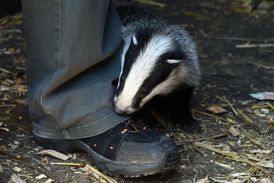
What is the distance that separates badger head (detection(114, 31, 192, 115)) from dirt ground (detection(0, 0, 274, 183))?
32 cm

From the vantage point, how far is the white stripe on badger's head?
325 cm

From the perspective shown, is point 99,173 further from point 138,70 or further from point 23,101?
point 23,101

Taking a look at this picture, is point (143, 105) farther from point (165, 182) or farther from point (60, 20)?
point (60, 20)

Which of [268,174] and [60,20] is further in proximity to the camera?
[268,174]

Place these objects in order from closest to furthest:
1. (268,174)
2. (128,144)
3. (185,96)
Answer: (128,144), (268,174), (185,96)

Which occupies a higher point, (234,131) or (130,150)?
(130,150)

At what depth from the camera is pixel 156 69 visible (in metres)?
3.41

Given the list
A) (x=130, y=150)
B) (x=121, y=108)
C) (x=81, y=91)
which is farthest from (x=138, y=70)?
(x=130, y=150)

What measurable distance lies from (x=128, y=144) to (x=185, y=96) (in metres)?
0.90

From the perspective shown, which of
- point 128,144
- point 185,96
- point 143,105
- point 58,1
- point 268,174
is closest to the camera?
point 58,1

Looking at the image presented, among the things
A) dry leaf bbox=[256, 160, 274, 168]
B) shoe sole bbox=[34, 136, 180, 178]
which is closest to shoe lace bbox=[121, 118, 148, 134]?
shoe sole bbox=[34, 136, 180, 178]

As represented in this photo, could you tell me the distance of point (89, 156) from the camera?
10.4 ft

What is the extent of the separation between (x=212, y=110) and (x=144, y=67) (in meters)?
0.69

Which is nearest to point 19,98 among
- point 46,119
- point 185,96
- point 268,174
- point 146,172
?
point 46,119
